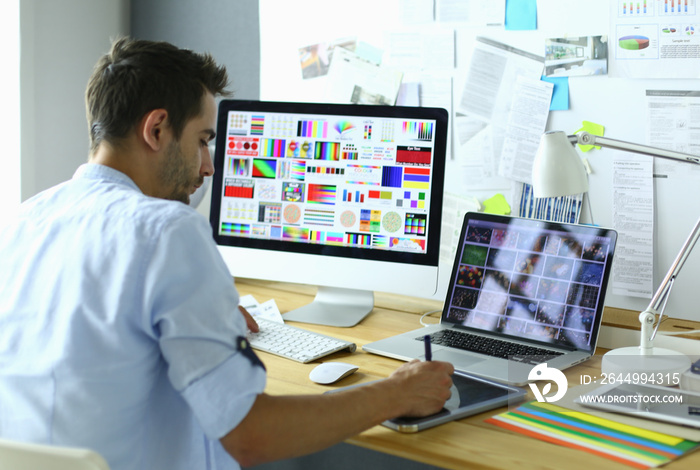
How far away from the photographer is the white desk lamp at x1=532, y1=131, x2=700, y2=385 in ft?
4.34

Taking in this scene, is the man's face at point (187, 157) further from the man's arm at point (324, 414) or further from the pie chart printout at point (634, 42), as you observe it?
the pie chart printout at point (634, 42)

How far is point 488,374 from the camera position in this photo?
135cm

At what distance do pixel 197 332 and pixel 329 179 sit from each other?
896 mm

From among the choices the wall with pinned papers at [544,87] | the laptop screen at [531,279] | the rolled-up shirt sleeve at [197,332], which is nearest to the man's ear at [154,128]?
the rolled-up shirt sleeve at [197,332]

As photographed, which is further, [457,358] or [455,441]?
[457,358]

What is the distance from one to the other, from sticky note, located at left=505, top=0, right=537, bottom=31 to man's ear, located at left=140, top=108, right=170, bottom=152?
3.27ft

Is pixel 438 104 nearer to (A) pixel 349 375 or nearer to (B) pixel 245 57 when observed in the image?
(B) pixel 245 57

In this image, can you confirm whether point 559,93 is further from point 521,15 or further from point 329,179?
point 329,179

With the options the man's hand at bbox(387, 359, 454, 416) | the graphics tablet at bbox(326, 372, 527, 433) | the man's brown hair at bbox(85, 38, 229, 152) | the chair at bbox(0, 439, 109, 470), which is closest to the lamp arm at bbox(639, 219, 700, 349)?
the graphics tablet at bbox(326, 372, 527, 433)

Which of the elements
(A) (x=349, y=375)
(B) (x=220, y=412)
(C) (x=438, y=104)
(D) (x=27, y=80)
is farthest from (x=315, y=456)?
(D) (x=27, y=80)

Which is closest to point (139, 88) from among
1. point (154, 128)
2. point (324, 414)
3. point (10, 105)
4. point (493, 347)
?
point (154, 128)

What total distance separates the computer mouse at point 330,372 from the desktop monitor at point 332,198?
0.36 metres

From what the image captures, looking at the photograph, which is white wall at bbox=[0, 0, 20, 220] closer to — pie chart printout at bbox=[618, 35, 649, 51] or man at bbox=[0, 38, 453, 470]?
man at bbox=[0, 38, 453, 470]

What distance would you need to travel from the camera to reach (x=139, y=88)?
112 centimetres
